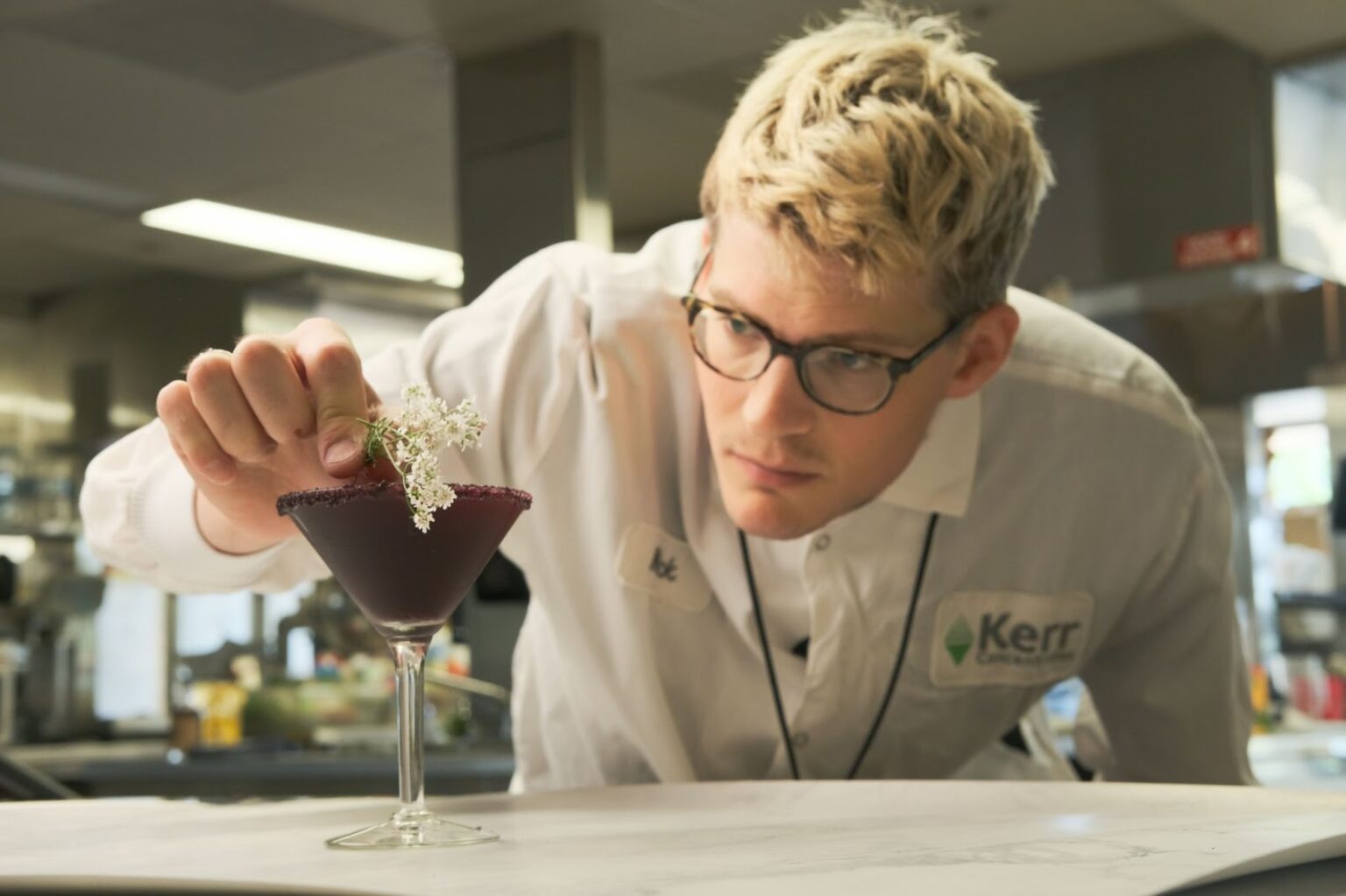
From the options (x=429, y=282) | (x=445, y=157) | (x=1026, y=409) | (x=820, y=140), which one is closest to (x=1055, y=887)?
(x=820, y=140)

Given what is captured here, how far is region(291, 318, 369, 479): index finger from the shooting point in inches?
44.6

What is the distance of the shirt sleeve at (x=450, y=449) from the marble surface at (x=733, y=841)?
1.22ft

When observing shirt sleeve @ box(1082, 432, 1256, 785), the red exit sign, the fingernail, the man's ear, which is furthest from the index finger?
the red exit sign

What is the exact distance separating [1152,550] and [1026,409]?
24cm

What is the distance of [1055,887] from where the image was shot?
2.52ft

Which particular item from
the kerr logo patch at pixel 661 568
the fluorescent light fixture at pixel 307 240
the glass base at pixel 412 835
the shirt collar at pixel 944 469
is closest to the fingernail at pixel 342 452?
the glass base at pixel 412 835

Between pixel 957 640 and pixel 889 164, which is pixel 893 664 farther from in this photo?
pixel 889 164

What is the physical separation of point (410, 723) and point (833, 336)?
0.75m

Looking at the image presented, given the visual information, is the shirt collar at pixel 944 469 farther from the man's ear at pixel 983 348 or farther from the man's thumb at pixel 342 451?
the man's thumb at pixel 342 451

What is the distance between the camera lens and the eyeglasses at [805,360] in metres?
1.64

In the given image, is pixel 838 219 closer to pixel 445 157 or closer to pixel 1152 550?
pixel 1152 550

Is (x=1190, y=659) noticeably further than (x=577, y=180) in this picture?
No

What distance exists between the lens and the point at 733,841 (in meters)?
0.98

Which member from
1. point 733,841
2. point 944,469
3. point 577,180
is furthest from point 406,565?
point 577,180
